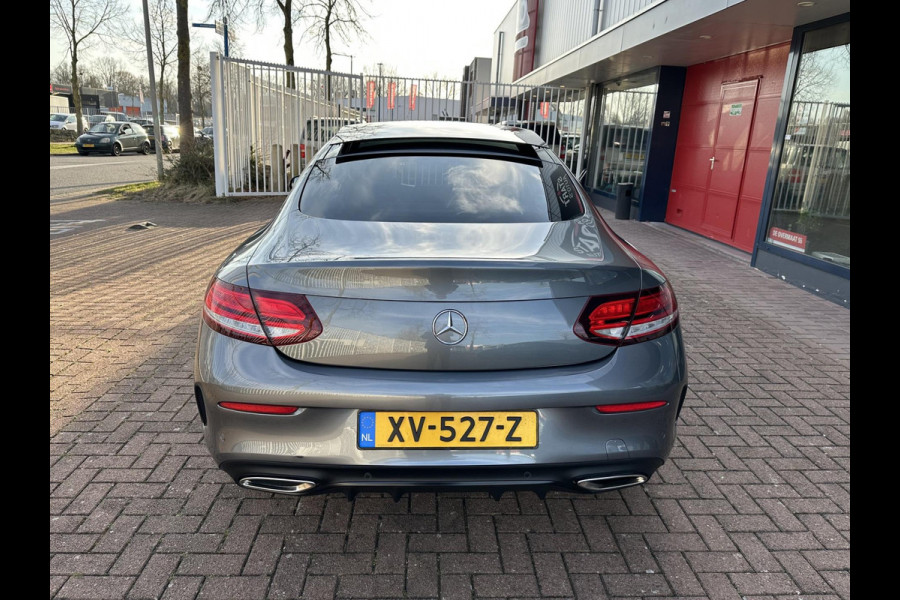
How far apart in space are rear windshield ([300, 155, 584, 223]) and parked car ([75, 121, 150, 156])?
3146cm

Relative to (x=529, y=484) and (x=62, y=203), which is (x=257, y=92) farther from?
(x=529, y=484)

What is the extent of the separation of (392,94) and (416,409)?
522 inches

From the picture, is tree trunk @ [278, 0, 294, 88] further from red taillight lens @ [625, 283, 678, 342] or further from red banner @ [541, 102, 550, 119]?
red taillight lens @ [625, 283, 678, 342]

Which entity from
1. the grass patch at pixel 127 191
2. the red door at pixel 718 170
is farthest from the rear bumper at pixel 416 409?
the grass patch at pixel 127 191

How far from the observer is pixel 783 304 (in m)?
6.57

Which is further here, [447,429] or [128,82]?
[128,82]

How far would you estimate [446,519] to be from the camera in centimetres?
258

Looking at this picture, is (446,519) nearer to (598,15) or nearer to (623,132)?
(623,132)

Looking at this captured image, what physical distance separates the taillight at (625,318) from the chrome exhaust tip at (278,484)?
3.52 ft

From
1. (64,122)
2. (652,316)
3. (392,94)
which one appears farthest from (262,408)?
(64,122)

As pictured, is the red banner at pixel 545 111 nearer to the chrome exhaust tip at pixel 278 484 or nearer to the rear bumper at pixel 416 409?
the rear bumper at pixel 416 409

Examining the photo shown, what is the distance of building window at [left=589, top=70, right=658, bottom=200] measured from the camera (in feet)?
40.5

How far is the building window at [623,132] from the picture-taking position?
1234cm
